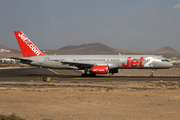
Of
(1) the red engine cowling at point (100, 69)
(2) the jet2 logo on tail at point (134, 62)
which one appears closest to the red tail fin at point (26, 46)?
(1) the red engine cowling at point (100, 69)

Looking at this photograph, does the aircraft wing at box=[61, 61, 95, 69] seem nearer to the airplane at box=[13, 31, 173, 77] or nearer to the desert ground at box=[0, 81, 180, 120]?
the airplane at box=[13, 31, 173, 77]

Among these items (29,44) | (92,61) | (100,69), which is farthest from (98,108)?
(29,44)

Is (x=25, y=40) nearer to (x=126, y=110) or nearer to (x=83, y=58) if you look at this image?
(x=83, y=58)

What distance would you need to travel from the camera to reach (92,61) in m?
46.8

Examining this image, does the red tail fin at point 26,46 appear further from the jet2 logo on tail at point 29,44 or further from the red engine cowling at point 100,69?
the red engine cowling at point 100,69

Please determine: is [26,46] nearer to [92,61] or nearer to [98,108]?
[92,61]

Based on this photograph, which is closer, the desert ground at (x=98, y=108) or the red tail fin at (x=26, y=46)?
the desert ground at (x=98, y=108)

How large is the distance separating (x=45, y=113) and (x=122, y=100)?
25.7 ft

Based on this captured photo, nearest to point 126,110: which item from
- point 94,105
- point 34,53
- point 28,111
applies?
point 94,105

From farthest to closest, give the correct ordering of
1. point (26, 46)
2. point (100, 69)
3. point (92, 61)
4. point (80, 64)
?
point (26, 46)
point (92, 61)
point (80, 64)
point (100, 69)

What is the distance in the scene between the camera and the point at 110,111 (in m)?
15.9

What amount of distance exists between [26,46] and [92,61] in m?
14.5

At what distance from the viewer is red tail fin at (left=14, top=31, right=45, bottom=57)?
49844 mm

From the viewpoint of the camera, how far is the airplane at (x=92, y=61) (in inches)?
1766
